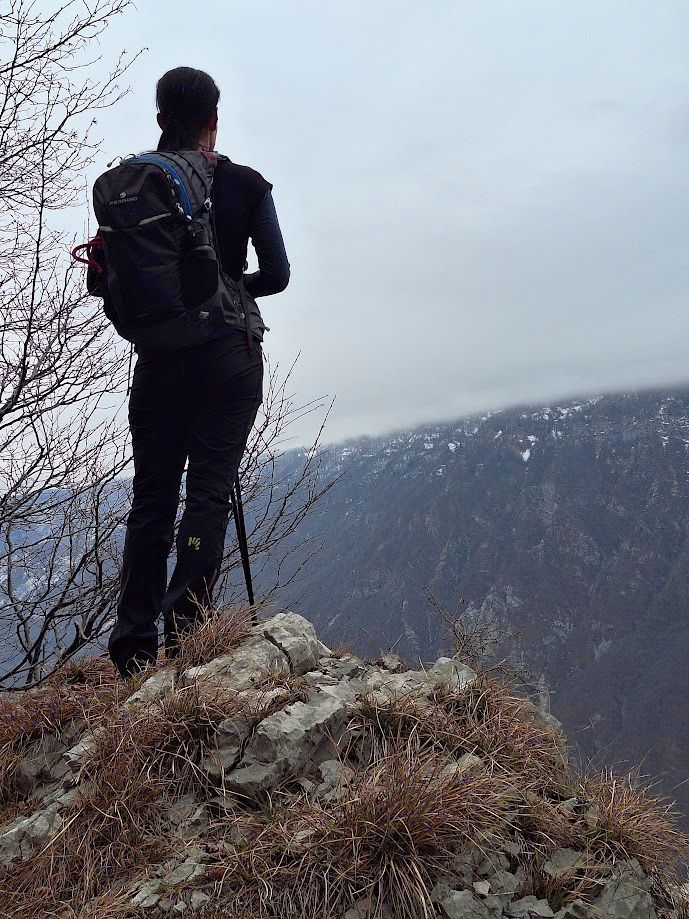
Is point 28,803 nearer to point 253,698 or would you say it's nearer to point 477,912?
point 253,698

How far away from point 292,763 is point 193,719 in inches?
21.6

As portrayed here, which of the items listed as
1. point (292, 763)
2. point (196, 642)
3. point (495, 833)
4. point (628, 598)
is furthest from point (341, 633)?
point (628, 598)

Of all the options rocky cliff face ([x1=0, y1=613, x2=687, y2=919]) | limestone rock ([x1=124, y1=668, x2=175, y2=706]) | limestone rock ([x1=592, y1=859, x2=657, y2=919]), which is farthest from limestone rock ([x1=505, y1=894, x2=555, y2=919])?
limestone rock ([x1=124, y1=668, x2=175, y2=706])

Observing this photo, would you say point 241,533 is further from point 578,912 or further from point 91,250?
point 578,912

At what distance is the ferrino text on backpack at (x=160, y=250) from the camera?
2.91 metres

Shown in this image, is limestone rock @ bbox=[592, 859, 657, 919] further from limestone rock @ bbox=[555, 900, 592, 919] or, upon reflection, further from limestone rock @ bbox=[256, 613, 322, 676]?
limestone rock @ bbox=[256, 613, 322, 676]

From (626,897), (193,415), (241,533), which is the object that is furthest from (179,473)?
(626,897)

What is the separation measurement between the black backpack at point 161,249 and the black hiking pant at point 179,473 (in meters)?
0.28

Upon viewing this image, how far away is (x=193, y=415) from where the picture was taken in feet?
11.9

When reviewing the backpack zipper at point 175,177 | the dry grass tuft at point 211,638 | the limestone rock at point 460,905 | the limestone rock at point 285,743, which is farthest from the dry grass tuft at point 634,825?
the backpack zipper at point 175,177

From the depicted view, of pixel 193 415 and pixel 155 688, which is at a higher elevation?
pixel 193 415

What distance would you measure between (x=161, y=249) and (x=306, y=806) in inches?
108

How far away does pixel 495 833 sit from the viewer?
7.84ft

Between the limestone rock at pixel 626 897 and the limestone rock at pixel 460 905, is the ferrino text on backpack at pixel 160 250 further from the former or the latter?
the limestone rock at pixel 626 897
